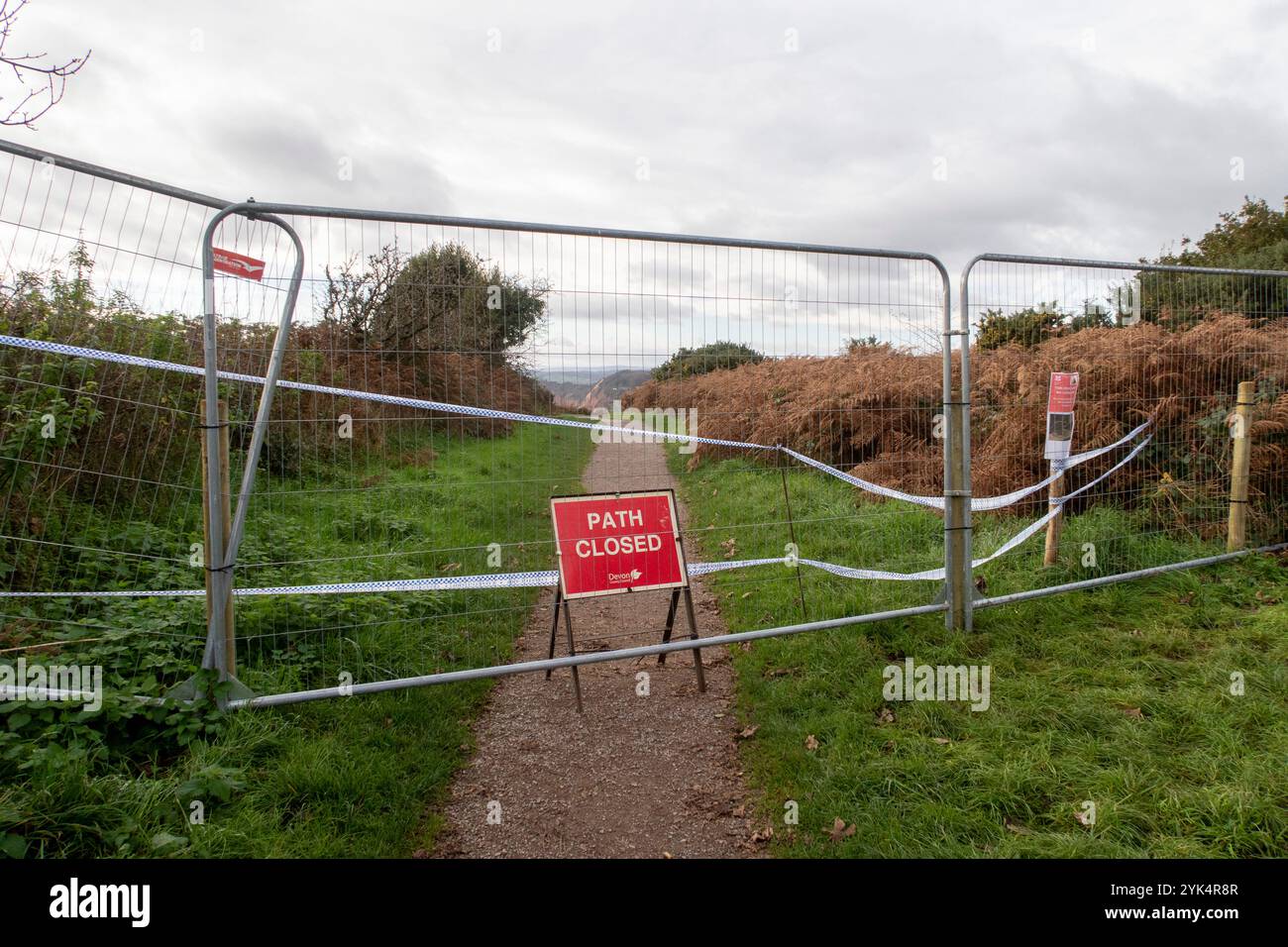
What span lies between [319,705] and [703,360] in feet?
9.29

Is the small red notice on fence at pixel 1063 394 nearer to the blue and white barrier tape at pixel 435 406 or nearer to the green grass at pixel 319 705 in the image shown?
the blue and white barrier tape at pixel 435 406

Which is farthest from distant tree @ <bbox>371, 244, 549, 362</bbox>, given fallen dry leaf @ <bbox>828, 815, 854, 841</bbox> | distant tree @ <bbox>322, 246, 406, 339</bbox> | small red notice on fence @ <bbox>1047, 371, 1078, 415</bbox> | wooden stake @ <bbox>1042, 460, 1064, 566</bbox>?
wooden stake @ <bbox>1042, 460, 1064, 566</bbox>

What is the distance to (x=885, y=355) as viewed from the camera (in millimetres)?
5438

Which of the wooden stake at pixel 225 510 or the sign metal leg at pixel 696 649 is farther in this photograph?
the sign metal leg at pixel 696 649

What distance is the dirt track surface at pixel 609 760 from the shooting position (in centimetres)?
336

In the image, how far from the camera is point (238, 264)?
3742mm

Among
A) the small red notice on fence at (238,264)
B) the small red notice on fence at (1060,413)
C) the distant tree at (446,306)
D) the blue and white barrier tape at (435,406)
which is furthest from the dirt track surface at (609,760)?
the small red notice on fence at (1060,413)

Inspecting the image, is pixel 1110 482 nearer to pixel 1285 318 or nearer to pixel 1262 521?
pixel 1262 521

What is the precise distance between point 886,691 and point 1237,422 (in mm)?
4525

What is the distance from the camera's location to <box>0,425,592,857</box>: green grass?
2.93 meters

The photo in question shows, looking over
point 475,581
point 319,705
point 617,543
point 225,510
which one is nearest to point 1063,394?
point 617,543

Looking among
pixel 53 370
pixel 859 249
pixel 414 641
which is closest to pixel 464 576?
pixel 414 641

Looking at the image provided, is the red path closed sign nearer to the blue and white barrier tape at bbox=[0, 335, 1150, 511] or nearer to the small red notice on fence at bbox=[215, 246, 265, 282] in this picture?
the blue and white barrier tape at bbox=[0, 335, 1150, 511]

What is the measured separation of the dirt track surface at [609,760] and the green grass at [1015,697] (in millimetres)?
247
